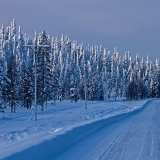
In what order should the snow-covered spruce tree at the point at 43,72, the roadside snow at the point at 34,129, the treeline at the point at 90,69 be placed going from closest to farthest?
1. the roadside snow at the point at 34,129
2. the snow-covered spruce tree at the point at 43,72
3. the treeline at the point at 90,69

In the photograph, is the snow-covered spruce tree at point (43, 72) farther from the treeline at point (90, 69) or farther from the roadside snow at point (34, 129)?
the treeline at point (90, 69)

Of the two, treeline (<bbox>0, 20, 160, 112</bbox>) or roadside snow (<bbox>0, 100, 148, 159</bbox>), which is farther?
treeline (<bbox>0, 20, 160, 112</bbox>)

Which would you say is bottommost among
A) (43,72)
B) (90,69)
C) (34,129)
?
(34,129)

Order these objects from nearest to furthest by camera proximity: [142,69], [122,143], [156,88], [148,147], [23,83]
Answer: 1. [148,147]
2. [122,143]
3. [23,83]
4. [156,88]
5. [142,69]

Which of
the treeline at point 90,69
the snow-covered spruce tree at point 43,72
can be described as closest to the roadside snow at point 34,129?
the snow-covered spruce tree at point 43,72

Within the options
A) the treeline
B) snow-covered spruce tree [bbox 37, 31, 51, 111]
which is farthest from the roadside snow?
the treeline

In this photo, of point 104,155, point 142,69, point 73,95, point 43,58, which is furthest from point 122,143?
point 142,69

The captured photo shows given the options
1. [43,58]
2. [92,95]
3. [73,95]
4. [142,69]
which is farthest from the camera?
[142,69]

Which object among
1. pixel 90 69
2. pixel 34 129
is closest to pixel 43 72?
pixel 34 129

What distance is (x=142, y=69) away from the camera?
146m

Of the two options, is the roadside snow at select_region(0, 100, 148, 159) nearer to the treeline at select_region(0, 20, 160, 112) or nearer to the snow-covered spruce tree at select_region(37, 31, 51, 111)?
the snow-covered spruce tree at select_region(37, 31, 51, 111)

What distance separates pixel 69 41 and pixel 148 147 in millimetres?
163351

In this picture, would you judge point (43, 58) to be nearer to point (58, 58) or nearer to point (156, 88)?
point (156, 88)

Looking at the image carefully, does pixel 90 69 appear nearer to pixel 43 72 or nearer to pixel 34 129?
pixel 43 72
